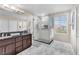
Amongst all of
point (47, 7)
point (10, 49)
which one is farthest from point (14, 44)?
point (47, 7)

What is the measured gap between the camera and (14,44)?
344 centimetres

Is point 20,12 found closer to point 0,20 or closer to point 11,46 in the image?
point 0,20

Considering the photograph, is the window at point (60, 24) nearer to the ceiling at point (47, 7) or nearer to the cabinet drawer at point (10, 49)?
the ceiling at point (47, 7)

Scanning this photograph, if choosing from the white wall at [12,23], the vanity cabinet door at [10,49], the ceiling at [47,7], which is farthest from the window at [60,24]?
the vanity cabinet door at [10,49]

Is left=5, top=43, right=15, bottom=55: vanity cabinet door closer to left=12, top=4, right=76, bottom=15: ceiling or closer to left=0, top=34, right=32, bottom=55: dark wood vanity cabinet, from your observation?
left=0, top=34, right=32, bottom=55: dark wood vanity cabinet

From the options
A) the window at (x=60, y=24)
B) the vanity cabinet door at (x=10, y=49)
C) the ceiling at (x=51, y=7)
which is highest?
the ceiling at (x=51, y=7)

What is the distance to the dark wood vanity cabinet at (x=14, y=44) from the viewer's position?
2.91 meters

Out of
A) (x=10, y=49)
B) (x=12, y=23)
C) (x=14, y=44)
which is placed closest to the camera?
(x=10, y=49)

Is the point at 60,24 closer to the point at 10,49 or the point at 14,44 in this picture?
the point at 14,44

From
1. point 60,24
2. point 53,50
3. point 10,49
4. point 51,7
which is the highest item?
point 51,7
